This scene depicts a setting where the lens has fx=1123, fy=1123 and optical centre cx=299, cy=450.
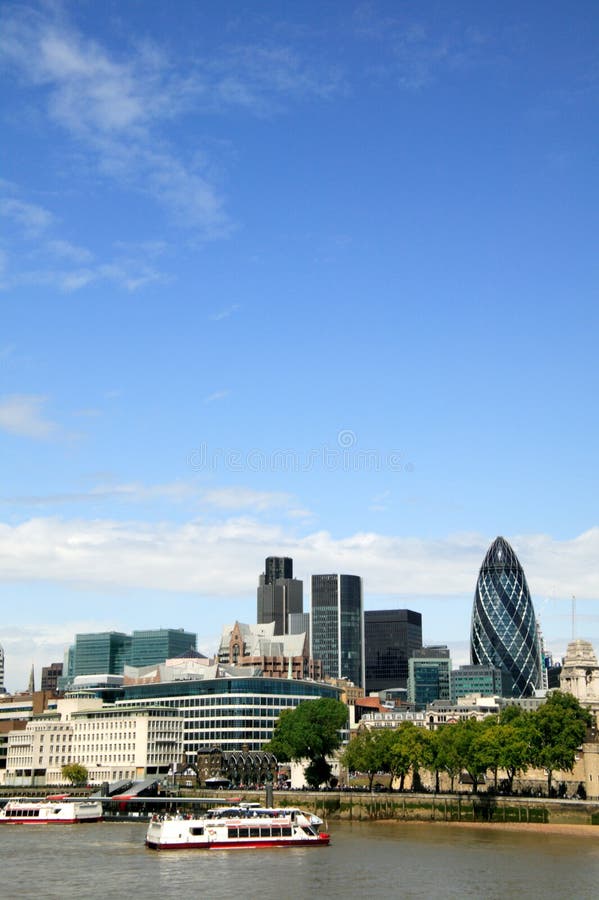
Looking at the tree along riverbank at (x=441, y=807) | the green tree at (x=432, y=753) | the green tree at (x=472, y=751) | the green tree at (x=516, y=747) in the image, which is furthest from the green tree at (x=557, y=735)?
the green tree at (x=432, y=753)

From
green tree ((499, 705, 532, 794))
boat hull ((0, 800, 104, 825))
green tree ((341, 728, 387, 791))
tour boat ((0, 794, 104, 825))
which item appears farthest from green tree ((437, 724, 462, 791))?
boat hull ((0, 800, 104, 825))

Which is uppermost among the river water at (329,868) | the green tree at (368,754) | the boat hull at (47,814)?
the green tree at (368,754)

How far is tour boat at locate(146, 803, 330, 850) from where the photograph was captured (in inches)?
4879

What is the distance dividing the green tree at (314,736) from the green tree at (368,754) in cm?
834

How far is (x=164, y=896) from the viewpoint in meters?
87.7

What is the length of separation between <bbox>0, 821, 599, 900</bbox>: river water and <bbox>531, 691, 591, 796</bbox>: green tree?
19.9 metres

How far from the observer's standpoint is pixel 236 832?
128 m

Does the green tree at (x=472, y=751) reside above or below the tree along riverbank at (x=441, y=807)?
above

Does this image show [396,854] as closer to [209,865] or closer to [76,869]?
[209,865]

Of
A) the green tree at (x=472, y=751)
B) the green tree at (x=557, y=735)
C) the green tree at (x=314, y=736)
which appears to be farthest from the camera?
the green tree at (x=314, y=736)

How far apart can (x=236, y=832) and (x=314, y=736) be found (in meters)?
58.4

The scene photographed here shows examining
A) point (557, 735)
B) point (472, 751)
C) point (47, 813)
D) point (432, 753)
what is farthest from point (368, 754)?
point (47, 813)

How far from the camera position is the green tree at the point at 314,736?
609ft

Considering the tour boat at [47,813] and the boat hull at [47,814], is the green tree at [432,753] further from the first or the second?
the boat hull at [47,814]
